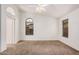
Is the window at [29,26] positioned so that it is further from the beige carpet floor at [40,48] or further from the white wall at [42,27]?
the beige carpet floor at [40,48]

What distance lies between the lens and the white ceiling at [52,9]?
9.82ft

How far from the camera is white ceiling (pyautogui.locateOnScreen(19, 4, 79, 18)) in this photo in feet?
9.82

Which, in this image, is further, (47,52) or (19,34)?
(19,34)

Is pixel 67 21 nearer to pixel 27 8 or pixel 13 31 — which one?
pixel 27 8

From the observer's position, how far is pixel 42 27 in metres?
3.36

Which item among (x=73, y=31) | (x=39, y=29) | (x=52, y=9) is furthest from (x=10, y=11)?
(x=73, y=31)

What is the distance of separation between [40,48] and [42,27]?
1.82 feet

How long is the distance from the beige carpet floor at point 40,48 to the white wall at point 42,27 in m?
0.13

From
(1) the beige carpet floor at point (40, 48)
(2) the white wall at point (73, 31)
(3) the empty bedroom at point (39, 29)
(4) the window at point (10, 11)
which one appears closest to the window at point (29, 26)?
(3) the empty bedroom at point (39, 29)

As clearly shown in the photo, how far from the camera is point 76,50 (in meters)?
3.05

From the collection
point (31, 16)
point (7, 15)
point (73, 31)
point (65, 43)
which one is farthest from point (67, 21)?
point (7, 15)

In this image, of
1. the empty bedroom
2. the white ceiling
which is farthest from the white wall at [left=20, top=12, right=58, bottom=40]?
the white ceiling
